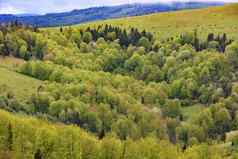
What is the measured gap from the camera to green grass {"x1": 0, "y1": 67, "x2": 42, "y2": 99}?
7009 inches

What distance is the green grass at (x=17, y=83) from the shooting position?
584ft

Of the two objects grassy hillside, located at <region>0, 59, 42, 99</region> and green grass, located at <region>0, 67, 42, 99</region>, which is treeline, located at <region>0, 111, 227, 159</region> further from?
grassy hillside, located at <region>0, 59, 42, 99</region>

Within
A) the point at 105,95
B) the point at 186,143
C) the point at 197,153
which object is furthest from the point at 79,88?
the point at 197,153

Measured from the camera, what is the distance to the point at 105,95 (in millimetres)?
194625

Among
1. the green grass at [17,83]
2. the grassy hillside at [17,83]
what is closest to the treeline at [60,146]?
the green grass at [17,83]

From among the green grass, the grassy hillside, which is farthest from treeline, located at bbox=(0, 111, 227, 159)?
the grassy hillside

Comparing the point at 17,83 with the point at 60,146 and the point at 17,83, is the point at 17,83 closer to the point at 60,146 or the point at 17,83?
the point at 17,83

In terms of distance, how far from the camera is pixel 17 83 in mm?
187875

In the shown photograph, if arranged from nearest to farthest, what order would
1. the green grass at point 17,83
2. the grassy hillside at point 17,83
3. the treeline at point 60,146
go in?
the treeline at point 60,146 → the green grass at point 17,83 → the grassy hillside at point 17,83

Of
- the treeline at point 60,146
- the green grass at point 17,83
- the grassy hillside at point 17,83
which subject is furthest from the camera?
the grassy hillside at point 17,83

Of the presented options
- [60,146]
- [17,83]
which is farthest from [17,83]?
[60,146]

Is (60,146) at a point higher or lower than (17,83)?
higher

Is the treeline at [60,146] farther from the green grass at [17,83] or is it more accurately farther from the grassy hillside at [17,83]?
the grassy hillside at [17,83]

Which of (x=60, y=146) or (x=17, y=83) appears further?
(x=17, y=83)
